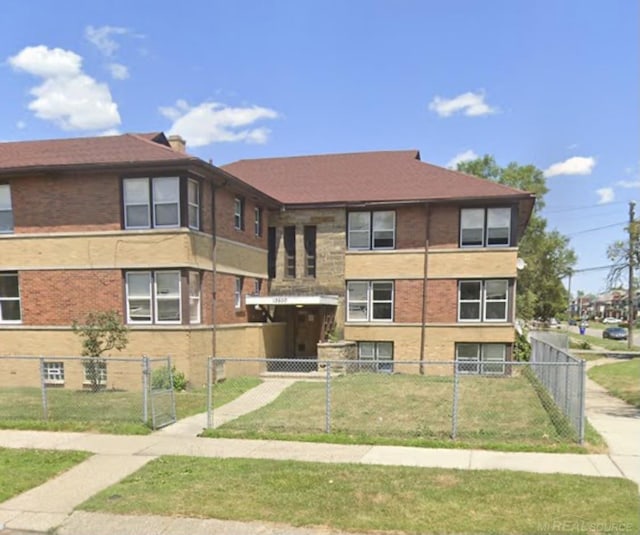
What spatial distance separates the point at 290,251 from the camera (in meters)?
20.5

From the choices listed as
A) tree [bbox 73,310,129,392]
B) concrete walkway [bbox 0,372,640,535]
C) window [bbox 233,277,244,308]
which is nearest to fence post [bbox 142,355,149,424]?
concrete walkway [bbox 0,372,640,535]

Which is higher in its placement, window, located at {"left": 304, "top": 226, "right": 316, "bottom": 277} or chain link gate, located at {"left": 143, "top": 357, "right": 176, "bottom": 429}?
window, located at {"left": 304, "top": 226, "right": 316, "bottom": 277}

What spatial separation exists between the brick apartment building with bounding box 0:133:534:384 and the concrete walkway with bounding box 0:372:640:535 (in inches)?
219

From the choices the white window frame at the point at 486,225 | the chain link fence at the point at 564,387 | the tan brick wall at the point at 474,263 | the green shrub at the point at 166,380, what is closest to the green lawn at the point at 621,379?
the chain link fence at the point at 564,387

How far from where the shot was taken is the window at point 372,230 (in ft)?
64.4

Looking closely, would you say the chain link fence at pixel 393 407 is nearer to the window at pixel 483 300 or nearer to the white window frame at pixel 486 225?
the window at pixel 483 300

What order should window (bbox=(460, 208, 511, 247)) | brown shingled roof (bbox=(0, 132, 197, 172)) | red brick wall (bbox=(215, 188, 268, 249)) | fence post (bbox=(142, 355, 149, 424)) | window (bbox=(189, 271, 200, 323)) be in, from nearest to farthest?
fence post (bbox=(142, 355, 149, 424)) < brown shingled roof (bbox=(0, 132, 197, 172)) < window (bbox=(189, 271, 200, 323)) < red brick wall (bbox=(215, 188, 268, 249)) < window (bbox=(460, 208, 511, 247))

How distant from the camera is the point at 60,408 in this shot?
432 inches

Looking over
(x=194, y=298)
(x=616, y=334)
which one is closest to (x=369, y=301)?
(x=194, y=298)

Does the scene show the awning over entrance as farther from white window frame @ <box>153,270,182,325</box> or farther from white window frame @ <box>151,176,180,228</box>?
white window frame @ <box>151,176,180,228</box>

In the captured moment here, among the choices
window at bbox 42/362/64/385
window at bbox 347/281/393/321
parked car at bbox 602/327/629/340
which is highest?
window at bbox 347/281/393/321

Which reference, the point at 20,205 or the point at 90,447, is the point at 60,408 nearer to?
the point at 90,447

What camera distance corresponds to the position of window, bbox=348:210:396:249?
64.4ft

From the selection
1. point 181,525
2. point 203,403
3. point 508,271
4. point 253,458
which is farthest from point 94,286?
point 508,271
